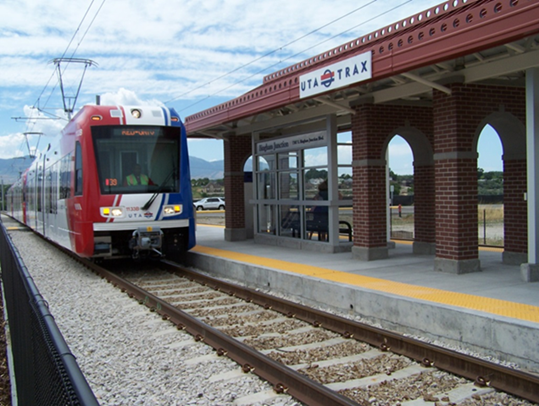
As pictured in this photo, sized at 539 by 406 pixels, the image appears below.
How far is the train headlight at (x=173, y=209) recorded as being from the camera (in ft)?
39.2

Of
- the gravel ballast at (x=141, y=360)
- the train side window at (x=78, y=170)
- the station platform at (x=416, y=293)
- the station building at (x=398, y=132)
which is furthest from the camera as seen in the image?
the train side window at (x=78, y=170)

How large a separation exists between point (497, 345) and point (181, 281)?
7.34m

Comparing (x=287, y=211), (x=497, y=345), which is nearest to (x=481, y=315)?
(x=497, y=345)

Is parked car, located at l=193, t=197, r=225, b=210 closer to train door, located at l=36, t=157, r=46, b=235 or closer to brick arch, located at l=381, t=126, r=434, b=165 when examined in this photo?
train door, located at l=36, t=157, r=46, b=235

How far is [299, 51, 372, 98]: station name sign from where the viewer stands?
9.10 meters

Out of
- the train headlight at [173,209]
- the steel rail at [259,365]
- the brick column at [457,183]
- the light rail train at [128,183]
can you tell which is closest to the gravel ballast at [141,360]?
the steel rail at [259,365]

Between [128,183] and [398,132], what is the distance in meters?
5.86

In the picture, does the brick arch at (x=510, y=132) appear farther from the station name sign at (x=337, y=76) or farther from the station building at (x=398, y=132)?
the station name sign at (x=337, y=76)

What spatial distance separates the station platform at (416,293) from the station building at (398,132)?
0.55 metres

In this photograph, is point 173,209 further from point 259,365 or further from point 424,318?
point 259,365

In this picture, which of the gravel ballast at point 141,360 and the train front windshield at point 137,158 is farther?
the train front windshield at point 137,158

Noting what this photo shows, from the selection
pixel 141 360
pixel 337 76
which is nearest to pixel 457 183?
pixel 337 76

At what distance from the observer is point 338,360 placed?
5.95 m

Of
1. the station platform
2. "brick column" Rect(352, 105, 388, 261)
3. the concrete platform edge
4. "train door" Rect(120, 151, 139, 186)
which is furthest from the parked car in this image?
the concrete platform edge
